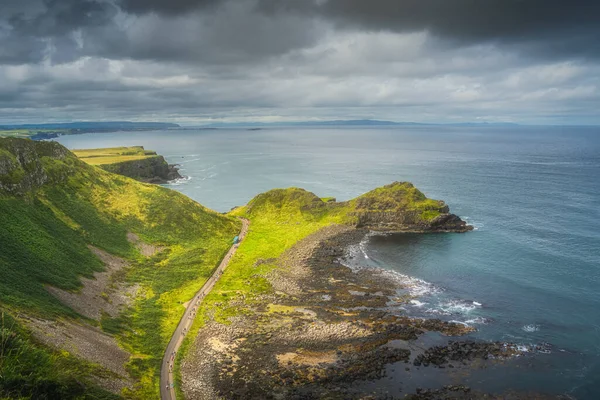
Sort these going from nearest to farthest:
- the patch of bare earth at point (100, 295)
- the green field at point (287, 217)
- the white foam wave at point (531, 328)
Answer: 1. the patch of bare earth at point (100, 295)
2. the white foam wave at point (531, 328)
3. the green field at point (287, 217)

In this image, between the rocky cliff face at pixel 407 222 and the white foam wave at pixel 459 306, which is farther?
the rocky cliff face at pixel 407 222

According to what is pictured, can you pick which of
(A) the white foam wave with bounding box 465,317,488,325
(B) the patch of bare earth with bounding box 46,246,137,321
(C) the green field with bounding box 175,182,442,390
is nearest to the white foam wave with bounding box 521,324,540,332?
(A) the white foam wave with bounding box 465,317,488,325

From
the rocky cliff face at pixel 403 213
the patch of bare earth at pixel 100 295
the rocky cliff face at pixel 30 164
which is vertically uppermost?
the rocky cliff face at pixel 30 164

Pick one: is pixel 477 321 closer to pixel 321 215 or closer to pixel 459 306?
pixel 459 306

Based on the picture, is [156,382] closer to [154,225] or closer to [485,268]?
[154,225]

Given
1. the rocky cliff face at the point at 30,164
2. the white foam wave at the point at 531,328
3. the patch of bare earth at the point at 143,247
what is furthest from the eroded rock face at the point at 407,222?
the rocky cliff face at the point at 30,164

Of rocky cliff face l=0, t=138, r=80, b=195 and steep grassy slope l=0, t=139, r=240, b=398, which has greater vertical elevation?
rocky cliff face l=0, t=138, r=80, b=195

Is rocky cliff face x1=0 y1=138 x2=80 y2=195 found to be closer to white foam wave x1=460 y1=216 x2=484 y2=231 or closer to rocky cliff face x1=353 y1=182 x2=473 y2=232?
rocky cliff face x1=353 y1=182 x2=473 y2=232

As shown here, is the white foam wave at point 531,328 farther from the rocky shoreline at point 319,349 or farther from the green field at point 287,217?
the green field at point 287,217
